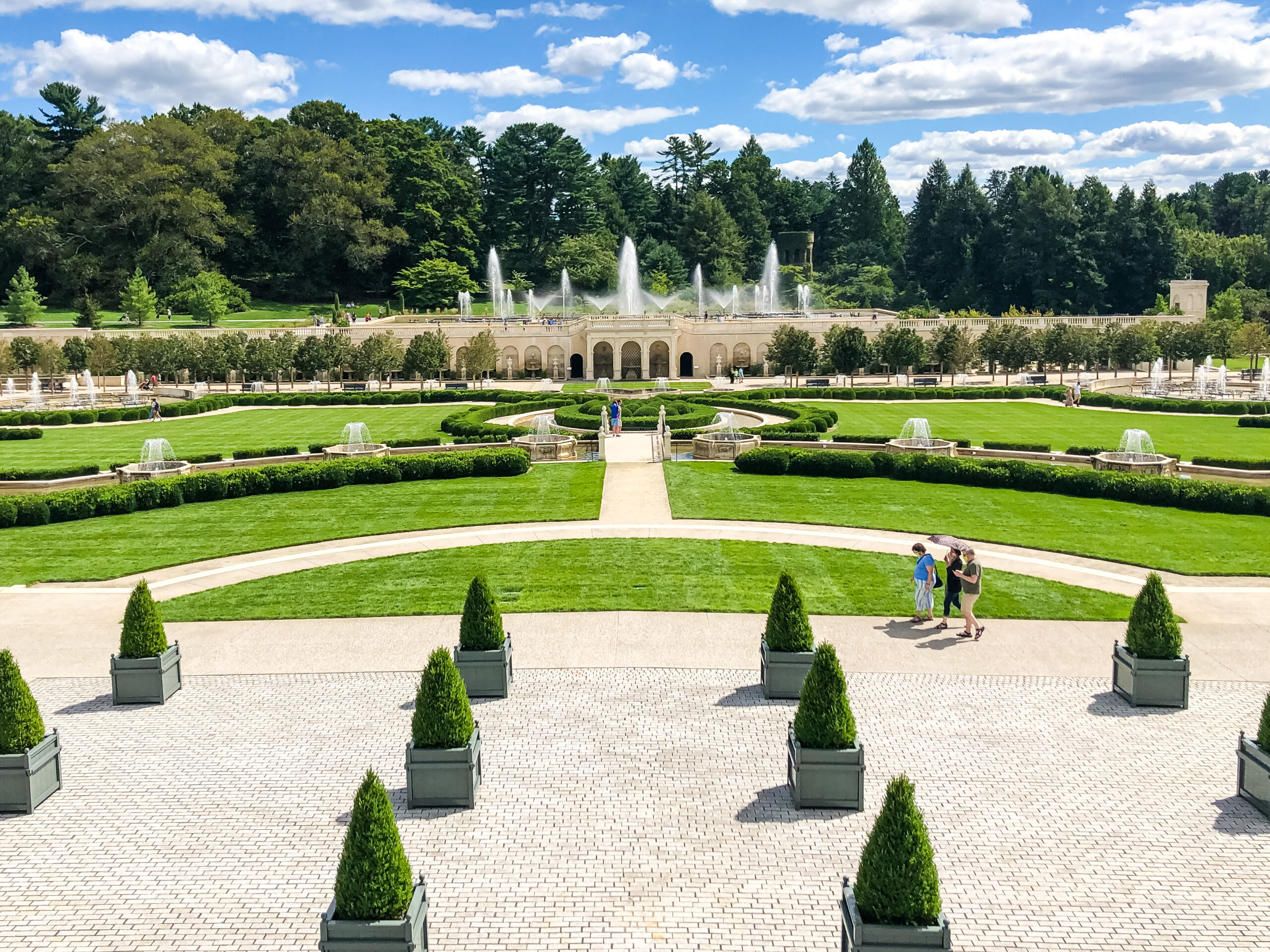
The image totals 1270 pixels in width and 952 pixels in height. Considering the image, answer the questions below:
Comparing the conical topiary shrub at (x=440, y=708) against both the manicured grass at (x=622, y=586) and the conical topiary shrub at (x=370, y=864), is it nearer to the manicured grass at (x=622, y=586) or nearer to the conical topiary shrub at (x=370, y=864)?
the conical topiary shrub at (x=370, y=864)

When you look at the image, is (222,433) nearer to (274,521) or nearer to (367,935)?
(274,521)

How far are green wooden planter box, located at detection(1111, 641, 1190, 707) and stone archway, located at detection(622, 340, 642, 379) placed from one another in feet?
250

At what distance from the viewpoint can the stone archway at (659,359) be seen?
8962cm

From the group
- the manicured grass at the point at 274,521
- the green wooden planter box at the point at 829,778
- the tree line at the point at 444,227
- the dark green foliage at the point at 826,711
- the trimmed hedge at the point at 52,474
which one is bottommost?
the green wooden planter box at the point at 829,778

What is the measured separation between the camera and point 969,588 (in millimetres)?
17641

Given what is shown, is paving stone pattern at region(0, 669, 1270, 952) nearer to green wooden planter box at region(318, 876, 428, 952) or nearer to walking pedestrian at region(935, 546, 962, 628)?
green wooden planter box at region(318, 876, 428, 952)

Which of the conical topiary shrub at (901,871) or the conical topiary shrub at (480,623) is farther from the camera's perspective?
the conical topiary shrub at (480,623)

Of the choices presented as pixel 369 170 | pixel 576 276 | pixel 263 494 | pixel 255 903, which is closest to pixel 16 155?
pixel 369 170

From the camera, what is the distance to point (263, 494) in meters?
33.0

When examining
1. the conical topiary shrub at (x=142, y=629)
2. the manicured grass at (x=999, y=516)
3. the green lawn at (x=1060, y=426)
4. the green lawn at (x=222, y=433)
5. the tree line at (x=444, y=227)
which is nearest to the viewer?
the conical topiary shrub at (x=142, y=629)

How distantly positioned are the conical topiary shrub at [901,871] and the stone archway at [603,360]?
8096 centimetres

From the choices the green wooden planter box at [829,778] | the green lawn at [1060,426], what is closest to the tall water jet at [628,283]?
the green lawn at [1060,426]

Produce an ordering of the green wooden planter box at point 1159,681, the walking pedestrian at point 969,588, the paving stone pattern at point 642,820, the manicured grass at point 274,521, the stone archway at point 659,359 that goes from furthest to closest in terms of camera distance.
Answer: the stone archway at point 659,359 → the manicured grass at point 274,521 → the walking pedestrian at point 969,588 → the green wooden planter box at point 1159,681 → the paving stone pattern at point 642,820

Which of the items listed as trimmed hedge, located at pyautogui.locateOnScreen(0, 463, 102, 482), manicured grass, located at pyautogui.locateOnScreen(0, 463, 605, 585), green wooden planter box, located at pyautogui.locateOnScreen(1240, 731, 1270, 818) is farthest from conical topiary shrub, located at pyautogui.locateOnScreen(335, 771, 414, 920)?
trimmed hedge, located at pyautogui.locateOnScreen(0, 463, 102, 482)
